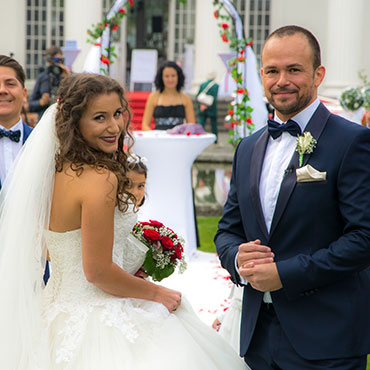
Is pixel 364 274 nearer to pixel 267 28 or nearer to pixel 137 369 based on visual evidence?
pixel 137 369

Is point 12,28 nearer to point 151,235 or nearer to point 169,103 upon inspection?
point 169,103

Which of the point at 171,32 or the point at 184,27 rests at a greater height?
the point at 184,27

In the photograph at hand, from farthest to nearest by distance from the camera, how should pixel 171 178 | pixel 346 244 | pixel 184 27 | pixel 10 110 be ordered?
pixel 184 27
pixel 171 178
pixel 10 110
pixel 346 244

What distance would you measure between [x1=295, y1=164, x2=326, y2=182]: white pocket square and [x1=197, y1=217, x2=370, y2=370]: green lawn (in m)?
5.13

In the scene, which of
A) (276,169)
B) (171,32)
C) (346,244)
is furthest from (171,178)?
(171,32)

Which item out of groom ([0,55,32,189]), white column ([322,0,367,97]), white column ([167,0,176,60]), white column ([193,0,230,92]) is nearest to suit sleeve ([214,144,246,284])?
groom ([0,55,32,189])

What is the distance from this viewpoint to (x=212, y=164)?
13.5 m

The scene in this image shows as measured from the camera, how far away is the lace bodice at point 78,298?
91.7 inches

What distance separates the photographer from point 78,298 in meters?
2.41

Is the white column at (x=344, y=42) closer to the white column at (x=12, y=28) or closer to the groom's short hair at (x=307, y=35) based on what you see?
the white column at (x=12, y=28)

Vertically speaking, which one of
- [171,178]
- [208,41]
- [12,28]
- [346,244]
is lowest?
[171,178]

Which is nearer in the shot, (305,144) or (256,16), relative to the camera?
(305,144)

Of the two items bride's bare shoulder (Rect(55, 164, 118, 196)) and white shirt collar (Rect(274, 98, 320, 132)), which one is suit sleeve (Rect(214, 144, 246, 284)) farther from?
bride's bare shoulder (Rect(55, 164, 118, 196))

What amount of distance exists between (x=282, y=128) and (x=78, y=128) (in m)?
0.79
